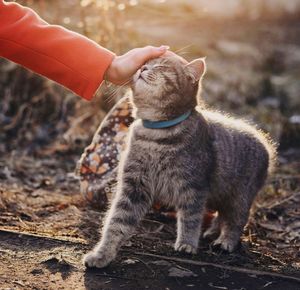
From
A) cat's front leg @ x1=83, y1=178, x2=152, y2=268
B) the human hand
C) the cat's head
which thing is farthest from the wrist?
cat's front leg @ x1=83, y1=178, x2=152, y2=268

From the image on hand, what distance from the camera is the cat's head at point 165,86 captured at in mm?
3055

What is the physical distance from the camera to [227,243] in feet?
11.0

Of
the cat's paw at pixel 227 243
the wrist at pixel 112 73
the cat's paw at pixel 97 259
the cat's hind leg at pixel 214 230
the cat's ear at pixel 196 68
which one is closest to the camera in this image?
the cat's paw at pixel 97 259

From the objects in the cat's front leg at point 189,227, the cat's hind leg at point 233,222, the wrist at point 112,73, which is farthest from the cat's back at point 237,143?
the wrist at point 112,73

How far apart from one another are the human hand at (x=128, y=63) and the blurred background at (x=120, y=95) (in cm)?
49

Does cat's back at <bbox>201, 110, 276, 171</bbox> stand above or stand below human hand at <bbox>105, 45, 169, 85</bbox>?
below

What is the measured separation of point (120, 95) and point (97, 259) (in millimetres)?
2735

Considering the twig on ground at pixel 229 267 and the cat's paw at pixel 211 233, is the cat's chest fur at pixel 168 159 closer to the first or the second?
the twig on ground at pixel 229 267

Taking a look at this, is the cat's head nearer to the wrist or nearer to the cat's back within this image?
the wrist

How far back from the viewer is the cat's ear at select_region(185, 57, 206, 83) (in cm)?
311

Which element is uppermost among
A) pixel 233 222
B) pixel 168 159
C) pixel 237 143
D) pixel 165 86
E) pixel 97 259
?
pixel 165 86

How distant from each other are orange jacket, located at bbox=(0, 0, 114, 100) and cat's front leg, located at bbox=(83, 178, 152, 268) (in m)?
0.57

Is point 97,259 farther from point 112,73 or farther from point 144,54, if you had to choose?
point 144,54

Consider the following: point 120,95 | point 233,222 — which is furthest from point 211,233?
point 120,95
